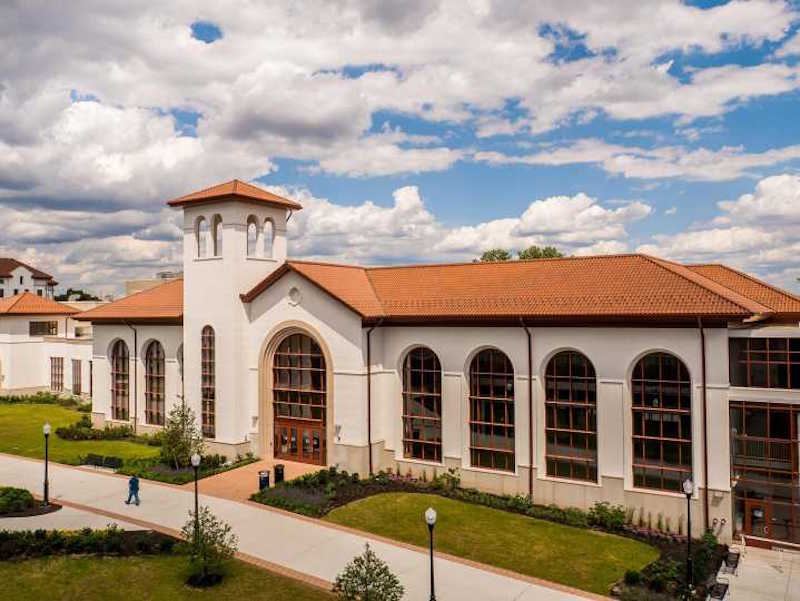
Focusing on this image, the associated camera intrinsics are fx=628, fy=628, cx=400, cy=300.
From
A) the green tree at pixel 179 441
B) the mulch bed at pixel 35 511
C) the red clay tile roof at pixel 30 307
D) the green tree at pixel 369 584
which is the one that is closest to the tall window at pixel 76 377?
the red clay tile roof at pixel 30 307

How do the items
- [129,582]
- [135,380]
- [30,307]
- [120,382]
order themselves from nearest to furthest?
[129,582], [135,380], [120,382], [30,307]

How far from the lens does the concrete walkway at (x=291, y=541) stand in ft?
65.3

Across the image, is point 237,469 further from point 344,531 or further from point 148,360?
point 148,360

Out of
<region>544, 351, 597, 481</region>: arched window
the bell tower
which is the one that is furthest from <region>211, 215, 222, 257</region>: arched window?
<region>544, 351, 597, 481</region>: arched window

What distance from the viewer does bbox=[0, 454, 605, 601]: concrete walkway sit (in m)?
19.9

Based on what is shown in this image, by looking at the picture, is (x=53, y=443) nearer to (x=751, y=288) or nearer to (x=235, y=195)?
(x=235, y=195)

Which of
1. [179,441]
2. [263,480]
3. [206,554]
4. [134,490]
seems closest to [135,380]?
[179,441]

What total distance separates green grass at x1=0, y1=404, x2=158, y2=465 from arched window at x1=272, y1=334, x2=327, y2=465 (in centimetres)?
842

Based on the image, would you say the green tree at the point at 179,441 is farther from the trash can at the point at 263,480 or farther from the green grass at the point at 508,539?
the green grass at the point at 508,539

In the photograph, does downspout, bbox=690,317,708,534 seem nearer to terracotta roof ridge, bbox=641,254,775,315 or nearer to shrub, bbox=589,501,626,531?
terracotta roof ridge, bbox=641,254,775,315

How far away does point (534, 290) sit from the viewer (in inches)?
1183

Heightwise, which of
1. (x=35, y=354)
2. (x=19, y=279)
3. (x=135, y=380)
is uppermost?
(x=19, y=279)

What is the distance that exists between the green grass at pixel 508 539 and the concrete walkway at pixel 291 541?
3.28 ft

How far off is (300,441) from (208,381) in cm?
694
